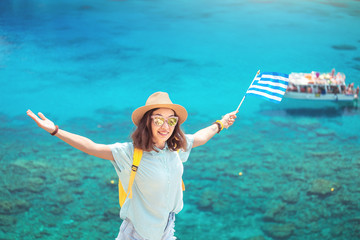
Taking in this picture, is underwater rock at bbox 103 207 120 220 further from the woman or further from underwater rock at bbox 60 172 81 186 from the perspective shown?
the woman

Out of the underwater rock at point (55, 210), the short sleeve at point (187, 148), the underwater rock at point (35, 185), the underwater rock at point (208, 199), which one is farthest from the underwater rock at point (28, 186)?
the short sleeve at point (187, 148)

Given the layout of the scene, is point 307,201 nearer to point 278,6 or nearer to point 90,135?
point 90,135

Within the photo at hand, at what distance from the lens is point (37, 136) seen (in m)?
11.4

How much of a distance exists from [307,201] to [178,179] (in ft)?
21.6

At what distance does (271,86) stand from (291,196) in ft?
18.5

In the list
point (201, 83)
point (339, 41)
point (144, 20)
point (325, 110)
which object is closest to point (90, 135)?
point (201, 83)

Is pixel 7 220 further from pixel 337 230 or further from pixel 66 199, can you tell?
pixel 337 230

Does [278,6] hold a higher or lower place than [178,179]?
lower

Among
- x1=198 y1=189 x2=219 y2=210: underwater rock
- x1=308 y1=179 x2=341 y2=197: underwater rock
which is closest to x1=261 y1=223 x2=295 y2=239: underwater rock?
x1=198 y1=189 x2=219 y2=210: underwater rock

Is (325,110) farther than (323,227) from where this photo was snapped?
Yes

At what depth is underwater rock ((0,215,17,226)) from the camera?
7926 mm

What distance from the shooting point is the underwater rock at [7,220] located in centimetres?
793

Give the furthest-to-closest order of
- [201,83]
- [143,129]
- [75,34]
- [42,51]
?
[75,34] → [42,51] → [201,83] → [143,129]

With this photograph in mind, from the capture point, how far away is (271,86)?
155 inches
